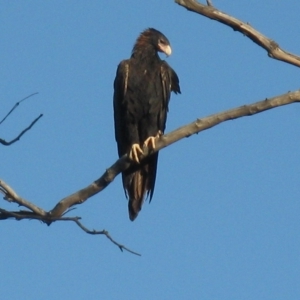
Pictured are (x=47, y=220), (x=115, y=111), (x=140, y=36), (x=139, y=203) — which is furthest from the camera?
(x=140, y=36)

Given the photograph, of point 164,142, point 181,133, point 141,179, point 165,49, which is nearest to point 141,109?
point 141,179

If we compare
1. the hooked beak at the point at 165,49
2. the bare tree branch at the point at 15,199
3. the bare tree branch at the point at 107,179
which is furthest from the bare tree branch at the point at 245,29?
the hooked beak at the point at 165,49

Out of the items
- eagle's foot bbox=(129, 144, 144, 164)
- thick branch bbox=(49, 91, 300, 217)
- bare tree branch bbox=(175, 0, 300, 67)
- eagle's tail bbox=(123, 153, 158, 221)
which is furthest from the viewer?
eagle's tail bbox=(123, 153, 158, 221)

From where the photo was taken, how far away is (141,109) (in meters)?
6.15

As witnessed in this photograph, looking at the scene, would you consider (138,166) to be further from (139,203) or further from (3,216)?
(3,216)

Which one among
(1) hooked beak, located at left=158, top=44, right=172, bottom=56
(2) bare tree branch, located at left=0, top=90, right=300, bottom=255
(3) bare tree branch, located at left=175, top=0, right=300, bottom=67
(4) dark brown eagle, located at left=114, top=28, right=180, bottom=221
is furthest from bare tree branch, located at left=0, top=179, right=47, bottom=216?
(1) hooked beak, located at left=158, top=44, right=172, bottom=56

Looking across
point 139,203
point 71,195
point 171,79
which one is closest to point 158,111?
point 171,79

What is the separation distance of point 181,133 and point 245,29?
0.66 meters

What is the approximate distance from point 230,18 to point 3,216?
164cm

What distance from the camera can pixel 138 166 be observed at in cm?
597

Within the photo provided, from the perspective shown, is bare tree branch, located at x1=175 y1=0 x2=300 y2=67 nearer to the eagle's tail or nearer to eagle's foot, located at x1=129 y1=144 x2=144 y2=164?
eagle's foot, located at x1=129 y1=144 x2=144 y2=164

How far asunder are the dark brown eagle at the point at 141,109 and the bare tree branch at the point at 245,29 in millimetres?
2024

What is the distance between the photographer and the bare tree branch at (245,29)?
13.2 ft

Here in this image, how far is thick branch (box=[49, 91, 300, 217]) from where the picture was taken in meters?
3.90
